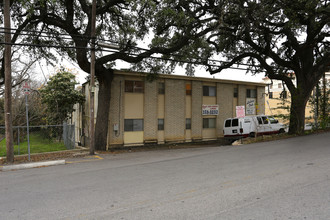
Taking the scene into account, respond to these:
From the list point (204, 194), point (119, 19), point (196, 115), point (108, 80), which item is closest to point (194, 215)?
point (204, 194)

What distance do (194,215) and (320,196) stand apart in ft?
8.93

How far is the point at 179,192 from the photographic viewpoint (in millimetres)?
5527

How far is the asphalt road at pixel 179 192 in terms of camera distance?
4.36m

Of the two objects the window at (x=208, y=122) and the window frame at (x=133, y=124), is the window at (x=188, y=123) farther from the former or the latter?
the window frame at (x=133, y=124)

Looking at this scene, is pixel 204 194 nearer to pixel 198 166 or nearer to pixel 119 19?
pixel 198 166

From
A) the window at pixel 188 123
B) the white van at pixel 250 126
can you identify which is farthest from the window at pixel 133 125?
the white van at pixel 250 126

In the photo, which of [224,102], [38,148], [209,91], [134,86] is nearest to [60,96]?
[38,148]

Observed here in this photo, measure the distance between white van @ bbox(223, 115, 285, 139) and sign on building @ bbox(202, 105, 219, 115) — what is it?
1920mm

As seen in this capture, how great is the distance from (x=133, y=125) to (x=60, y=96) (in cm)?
740

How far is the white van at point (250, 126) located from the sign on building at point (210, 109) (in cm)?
192

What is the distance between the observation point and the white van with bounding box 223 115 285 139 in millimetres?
18750

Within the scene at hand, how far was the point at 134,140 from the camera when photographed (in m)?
17.7

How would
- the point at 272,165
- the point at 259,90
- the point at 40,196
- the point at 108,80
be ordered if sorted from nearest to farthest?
the point at 40,196 < the point at 272,165 < the point at 108,80 < the point at 259,90

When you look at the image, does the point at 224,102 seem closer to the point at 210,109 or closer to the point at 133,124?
the point at 210,109
